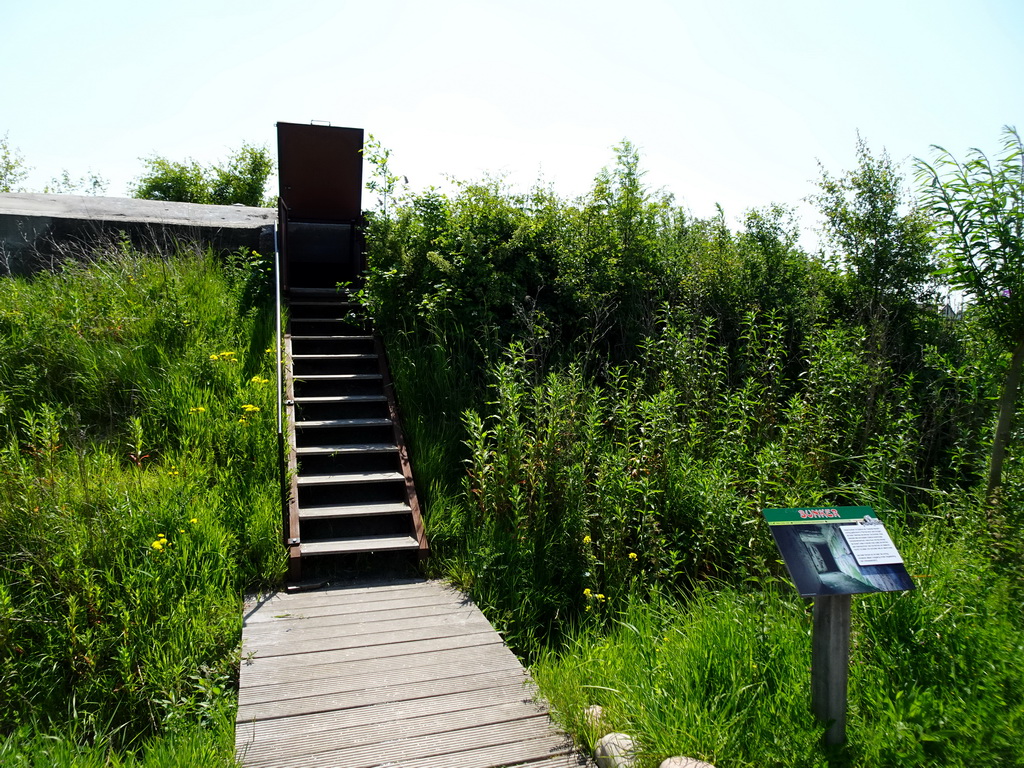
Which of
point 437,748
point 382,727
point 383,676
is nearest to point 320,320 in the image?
point 383,676

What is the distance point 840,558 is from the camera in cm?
270

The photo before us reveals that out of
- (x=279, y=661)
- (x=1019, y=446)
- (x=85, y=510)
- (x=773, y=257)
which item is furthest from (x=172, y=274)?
(x=1019, y=446)

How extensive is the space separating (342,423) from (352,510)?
1.12 m

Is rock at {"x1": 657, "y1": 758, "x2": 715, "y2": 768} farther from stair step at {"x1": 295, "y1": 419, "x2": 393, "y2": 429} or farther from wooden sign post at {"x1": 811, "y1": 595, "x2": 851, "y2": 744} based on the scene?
stair step at {"x1": 295, "y1": 419, "x2": 393, "y2": 429}

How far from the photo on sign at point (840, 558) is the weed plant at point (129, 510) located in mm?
2628

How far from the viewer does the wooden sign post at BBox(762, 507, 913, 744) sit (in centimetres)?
264

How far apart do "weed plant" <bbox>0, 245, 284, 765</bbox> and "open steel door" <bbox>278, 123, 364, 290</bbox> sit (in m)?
2.05

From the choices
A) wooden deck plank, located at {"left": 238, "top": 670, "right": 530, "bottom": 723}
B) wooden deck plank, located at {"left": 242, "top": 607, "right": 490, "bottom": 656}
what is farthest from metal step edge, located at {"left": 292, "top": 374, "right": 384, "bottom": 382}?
wooden deck plank, located at {"left": 238, "top": 670, "right": 530, "bottom": 723}

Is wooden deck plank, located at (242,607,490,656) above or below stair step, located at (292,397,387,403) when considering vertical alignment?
below

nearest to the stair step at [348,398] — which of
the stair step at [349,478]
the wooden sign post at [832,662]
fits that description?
the stair step at [349,478]

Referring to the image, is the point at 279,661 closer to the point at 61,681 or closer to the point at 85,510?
the point at 61,681

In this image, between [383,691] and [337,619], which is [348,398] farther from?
[383,691]

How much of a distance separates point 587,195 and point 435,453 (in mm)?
4019

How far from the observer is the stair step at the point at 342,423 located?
6.43m
